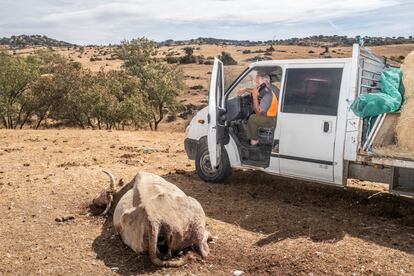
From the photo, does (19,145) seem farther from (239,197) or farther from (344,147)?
(344,147)

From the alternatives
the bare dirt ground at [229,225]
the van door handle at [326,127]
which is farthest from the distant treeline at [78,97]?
the van door handle at [326,127]

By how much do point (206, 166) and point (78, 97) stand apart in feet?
61.6

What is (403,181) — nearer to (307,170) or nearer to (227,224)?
(307,170)

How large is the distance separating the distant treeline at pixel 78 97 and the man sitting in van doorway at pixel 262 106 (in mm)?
16671

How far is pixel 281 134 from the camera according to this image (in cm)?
713

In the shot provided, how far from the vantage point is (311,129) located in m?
6.77

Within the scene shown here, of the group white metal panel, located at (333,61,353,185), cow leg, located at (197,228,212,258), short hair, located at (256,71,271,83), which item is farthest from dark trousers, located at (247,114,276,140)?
cow leg, located at (197,228,212,258)

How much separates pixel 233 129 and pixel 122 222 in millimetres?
3387

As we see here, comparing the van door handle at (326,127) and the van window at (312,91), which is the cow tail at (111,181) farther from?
the van door handle at (326,127)

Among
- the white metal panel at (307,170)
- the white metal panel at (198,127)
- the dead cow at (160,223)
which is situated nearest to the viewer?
the dead cow at (160,223)

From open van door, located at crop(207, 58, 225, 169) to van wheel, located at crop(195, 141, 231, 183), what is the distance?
467 millimetres

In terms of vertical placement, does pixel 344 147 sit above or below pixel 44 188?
above

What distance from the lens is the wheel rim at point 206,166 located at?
8.28 meters

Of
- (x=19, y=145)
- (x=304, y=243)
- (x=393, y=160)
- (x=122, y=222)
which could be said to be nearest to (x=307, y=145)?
(x=393, y=160)
